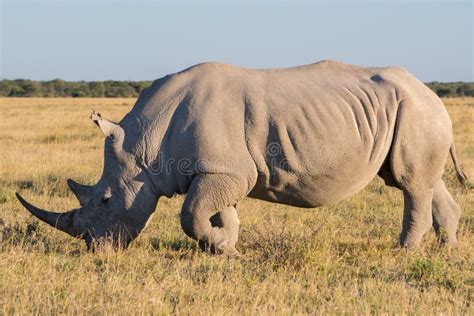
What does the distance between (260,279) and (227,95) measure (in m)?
1.75

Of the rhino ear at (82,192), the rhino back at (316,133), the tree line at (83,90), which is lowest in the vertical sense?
the tree line at (83,90)

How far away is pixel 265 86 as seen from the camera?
23.7 ft

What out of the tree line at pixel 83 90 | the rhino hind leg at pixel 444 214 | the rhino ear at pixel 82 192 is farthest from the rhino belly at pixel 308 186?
the tree line at pixel 83 90

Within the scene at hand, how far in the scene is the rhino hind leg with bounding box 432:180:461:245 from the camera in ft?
26.2

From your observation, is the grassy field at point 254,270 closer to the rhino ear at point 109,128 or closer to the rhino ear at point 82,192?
the rhino ear at point 82,192

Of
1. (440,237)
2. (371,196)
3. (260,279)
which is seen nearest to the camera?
(260,279)

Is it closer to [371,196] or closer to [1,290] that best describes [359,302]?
[1,290]

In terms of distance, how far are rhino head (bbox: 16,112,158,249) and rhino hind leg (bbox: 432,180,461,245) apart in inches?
112

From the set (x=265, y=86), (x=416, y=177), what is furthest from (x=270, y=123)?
(x=416, y=177)

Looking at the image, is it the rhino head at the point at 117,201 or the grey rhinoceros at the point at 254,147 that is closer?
the grey rhinoceros at the point at 254,147

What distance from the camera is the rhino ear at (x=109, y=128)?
700 cm

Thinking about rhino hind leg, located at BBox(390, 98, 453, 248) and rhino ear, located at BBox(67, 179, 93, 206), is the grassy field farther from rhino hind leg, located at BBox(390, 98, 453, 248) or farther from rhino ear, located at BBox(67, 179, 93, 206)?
rhino ear, located at BBox(67, 179, 93, 206)

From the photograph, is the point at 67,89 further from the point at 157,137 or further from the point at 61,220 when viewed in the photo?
the point at 157,137

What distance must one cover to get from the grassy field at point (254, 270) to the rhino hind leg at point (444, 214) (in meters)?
0.18
